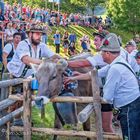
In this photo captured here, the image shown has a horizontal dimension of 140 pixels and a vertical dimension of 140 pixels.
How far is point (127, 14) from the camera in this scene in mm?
48969

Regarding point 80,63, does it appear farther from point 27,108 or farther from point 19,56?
point 27,108

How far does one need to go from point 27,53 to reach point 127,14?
142ft

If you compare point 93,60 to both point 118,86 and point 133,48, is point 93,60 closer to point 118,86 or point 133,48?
point 118,86

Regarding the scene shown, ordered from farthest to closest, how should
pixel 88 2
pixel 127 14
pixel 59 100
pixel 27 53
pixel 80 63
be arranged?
pixel 88 2
pixel 127 14
pixel 80 63
pixel 27 53
pixel 59 100

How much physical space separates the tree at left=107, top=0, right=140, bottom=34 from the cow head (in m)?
43.3

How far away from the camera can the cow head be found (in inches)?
216

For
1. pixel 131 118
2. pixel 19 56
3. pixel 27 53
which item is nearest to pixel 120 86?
pixel 131 118

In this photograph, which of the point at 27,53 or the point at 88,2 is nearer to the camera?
the point at 27,53

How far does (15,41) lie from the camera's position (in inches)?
374

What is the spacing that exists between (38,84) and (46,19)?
27.4 metres

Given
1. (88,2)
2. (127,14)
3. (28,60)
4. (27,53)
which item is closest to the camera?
(28,60)

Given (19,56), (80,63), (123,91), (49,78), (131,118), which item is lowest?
(131,118)

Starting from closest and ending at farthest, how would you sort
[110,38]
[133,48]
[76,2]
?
[110,38] < [133,48] < [76,2]

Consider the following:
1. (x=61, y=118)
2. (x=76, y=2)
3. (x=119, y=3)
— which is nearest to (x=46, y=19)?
(x=119, y=3)
